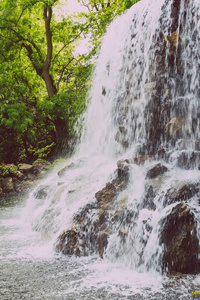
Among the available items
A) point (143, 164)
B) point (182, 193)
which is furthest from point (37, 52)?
point (182, 193)

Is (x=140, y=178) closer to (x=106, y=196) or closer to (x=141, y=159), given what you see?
(x=141, y=159)

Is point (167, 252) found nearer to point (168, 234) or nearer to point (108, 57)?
point (168, 234)

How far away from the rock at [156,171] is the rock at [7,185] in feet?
31.6

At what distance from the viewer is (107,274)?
503 centimetres

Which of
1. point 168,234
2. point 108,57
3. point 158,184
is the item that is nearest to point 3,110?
point 108,57

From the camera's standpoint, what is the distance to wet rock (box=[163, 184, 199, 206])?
554 centimetres

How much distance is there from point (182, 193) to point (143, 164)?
79.3 inches

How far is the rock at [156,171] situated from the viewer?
260 inches

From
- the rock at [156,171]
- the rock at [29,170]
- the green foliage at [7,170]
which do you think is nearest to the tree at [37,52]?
the rock at [29,170]

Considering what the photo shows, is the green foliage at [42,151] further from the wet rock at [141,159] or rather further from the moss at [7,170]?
the wet rock at [141,159]

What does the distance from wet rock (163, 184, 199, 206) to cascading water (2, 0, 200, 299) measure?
0.06 ft

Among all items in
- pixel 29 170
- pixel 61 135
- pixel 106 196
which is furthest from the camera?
pixel 61 135

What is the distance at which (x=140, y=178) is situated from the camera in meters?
6.94

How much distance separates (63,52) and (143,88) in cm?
1347
